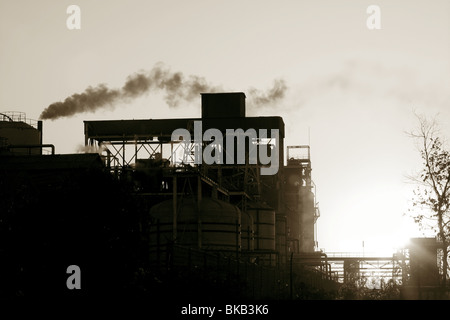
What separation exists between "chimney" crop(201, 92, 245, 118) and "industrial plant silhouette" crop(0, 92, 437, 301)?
104 millimetres

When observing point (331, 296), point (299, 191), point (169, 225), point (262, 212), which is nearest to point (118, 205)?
point (331, 296)

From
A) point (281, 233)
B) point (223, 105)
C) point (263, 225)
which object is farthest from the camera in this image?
point (281, 233)

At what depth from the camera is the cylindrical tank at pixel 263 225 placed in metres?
62.9

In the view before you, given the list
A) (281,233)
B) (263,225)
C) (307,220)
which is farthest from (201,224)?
(307,220)

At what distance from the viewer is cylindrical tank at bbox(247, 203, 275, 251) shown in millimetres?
62938

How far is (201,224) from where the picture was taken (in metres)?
51.5

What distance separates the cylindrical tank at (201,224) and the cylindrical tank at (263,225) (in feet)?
31.6

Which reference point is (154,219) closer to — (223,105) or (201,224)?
(201,224)

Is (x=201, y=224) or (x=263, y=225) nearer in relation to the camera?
(x=201, y=224)

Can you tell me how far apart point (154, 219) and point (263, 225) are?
37.3 m

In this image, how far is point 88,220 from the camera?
24.4 metres

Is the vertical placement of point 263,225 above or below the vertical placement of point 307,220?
below
